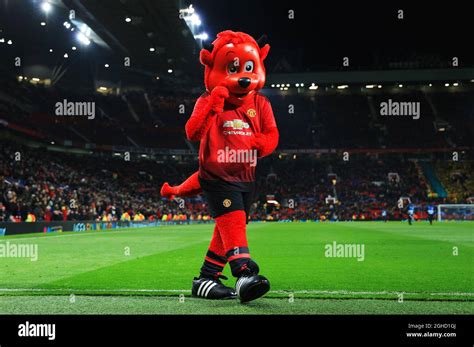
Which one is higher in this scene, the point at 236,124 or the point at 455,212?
the point at 236,124

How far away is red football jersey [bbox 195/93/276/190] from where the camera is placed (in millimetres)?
5227

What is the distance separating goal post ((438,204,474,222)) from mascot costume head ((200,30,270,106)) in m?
43.0

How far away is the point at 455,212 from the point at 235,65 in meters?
44.4

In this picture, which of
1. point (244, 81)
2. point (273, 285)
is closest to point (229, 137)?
point (244, 81)

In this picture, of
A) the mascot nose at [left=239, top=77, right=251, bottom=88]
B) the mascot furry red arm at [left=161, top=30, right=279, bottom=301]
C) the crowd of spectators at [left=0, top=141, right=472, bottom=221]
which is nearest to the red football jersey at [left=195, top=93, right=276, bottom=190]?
the mascot furry red arm at [left=161, top=30, right=279, bottom=301]

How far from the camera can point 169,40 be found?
38.2 m

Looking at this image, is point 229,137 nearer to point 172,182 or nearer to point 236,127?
point 236,127

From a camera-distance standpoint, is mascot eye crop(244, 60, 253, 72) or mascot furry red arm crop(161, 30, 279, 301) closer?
mascot furry red arm crop(161, 30, 279, 301)

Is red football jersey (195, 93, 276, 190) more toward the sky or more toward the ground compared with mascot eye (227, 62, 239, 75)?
more toward the ground

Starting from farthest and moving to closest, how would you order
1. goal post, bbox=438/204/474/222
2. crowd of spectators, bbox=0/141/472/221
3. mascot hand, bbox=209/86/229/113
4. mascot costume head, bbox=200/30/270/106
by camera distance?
goal post, bbox=438/204/474/222, crowd of spectators, bbox=0/141/472/221, mascot costume head, bbox=200/30/270/106, mascot hand, bbox=209/86/229/113

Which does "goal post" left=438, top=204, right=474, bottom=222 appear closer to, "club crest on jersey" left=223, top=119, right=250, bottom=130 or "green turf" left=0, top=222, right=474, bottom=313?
"green turf" left=0, top=222, right=474, bottom=313

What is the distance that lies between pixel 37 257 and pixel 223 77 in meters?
7.61

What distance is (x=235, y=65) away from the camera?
527 cm
